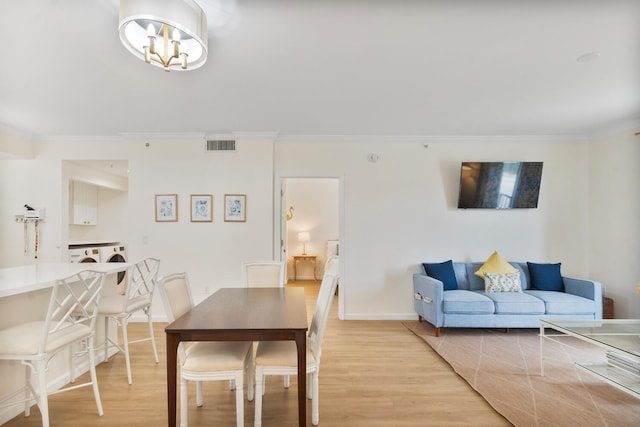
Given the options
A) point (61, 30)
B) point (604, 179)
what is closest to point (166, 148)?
point (61, 30)

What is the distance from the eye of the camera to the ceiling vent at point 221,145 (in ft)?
14.8

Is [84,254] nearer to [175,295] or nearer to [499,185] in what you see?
[175,295]

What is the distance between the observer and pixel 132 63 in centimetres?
256

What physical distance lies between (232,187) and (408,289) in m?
2.90

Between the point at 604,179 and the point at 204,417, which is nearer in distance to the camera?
the point at 204,417

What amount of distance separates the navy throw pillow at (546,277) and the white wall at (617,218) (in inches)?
27.1

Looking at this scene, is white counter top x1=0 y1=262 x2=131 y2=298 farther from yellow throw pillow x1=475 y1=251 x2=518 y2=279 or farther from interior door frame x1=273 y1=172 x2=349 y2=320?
yellow throw pillow x1=475 y1=251 x2=518 y2=279

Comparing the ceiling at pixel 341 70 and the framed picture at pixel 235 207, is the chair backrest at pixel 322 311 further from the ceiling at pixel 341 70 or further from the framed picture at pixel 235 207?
the framed picture at pixel 235 207

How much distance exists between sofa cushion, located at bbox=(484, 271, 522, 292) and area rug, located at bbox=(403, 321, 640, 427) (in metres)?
0.52

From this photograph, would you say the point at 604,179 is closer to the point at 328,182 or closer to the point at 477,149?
the point at 477,149

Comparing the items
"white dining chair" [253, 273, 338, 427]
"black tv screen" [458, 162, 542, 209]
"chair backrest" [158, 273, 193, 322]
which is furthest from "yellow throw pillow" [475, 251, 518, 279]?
"chair backrest" [158, 273, 193, 322]

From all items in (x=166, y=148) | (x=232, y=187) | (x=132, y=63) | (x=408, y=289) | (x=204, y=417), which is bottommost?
(x=204, y=417)

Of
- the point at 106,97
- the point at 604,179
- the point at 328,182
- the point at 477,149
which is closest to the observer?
the point at 106,97

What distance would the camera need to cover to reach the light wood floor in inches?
85.2
